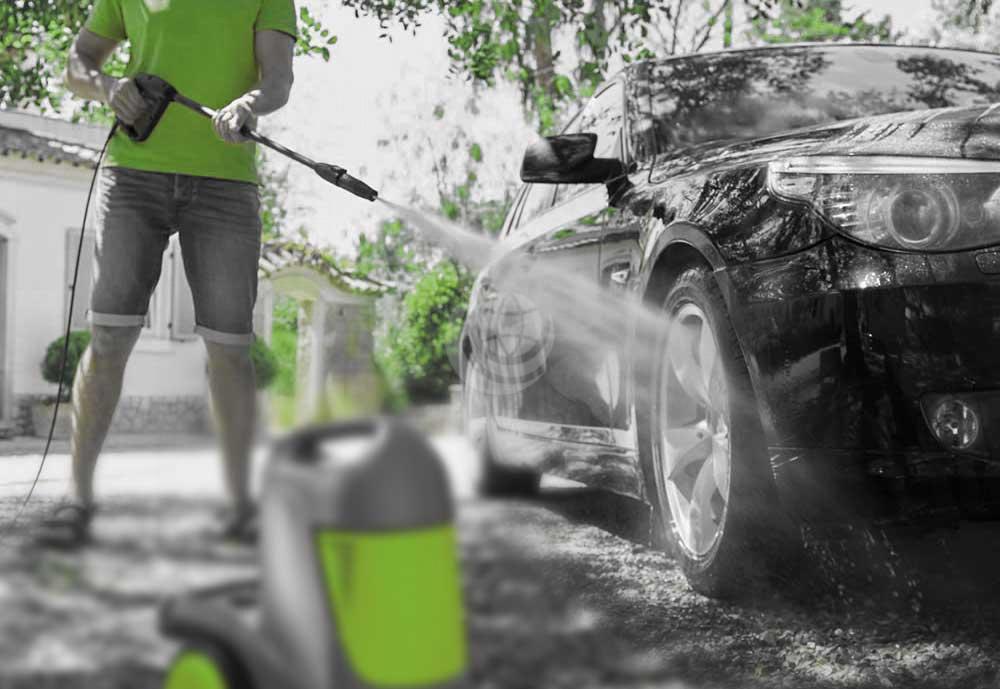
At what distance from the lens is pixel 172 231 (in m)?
2.82

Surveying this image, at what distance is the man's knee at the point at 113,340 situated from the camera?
1765 mm

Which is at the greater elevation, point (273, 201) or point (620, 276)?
point (273, 201)

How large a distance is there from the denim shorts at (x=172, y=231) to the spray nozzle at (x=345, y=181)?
0.35 m

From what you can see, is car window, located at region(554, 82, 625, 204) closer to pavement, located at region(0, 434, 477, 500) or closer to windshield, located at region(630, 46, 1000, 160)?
windshield, located at region(630, 46, 1000, 160)

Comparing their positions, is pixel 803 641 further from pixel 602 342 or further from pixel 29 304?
pixel 29 304

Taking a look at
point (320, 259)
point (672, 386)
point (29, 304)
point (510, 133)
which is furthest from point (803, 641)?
point (29, 304)

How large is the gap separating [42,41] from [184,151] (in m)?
7.98

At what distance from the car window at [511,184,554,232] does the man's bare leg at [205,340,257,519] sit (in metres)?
4.25

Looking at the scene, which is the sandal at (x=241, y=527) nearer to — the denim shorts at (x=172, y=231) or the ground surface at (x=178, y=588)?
the ground surface at (x=178, y=588)

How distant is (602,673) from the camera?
2.24ft

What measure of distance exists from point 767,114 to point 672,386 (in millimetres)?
1144

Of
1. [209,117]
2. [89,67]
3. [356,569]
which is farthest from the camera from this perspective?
[89,67]

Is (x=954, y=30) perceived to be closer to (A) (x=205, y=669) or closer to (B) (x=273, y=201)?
(B) (x=273, y=201)

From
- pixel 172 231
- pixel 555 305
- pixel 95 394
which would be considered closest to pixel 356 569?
pixel 95 394
